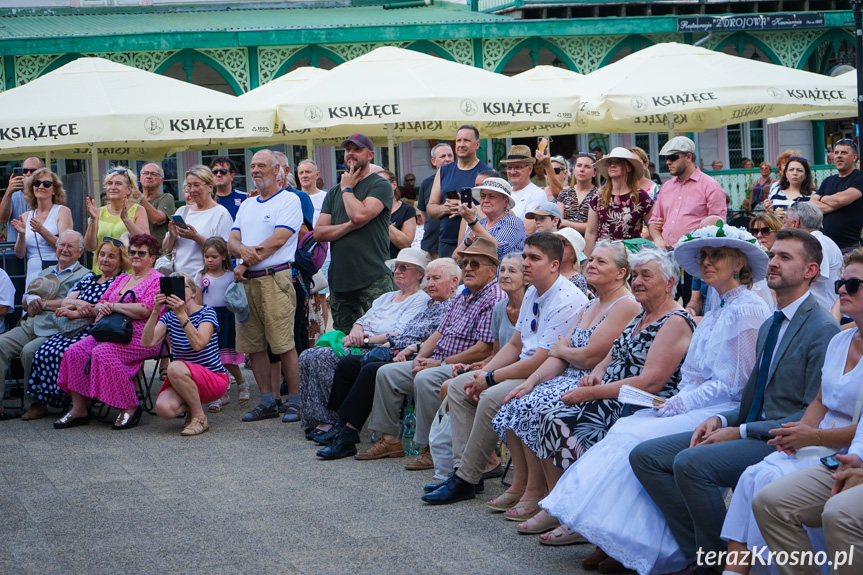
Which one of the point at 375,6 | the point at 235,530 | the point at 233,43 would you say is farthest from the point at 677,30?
the point at 235,530

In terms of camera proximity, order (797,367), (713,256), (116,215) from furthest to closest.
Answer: (116,215) < (713,256) < (797,367)

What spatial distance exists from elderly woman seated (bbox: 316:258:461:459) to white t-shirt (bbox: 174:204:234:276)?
229 centimetres

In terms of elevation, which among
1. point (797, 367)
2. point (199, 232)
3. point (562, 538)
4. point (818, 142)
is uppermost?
point (818, 142)

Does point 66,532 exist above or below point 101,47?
below

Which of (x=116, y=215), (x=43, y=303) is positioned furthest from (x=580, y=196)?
(x=43, y=303)

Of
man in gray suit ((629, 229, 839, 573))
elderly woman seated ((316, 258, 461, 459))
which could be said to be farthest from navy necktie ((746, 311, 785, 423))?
elderly woman seated ((316, 258, 461, 459))

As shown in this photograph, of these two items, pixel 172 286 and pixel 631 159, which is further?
pixel 631 159

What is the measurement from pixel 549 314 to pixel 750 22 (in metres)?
17.6

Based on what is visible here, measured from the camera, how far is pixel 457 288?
7488mm

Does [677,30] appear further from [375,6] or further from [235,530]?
[235,530]

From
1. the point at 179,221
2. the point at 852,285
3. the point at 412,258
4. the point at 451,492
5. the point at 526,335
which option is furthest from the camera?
the point at 179,221

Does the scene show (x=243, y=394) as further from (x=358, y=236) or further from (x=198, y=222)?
(x=358, y=236)

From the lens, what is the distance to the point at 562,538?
497 cm

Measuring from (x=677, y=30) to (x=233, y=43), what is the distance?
8.99 meters
